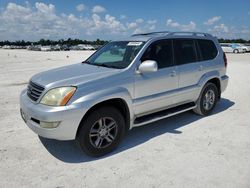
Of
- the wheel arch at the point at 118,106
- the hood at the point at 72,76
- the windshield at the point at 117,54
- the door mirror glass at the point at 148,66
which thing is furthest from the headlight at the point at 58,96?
the door mirror glass at the point at 148,66

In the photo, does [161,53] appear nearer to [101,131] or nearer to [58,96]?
[101,131]

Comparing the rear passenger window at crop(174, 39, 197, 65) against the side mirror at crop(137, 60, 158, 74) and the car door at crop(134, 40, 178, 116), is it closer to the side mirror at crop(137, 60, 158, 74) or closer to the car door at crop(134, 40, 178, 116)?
the car door at crop(134, 40, 178, 116)

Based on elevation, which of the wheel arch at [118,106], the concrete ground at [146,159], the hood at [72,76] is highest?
the hood at [72,76]

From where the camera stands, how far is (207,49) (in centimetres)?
577

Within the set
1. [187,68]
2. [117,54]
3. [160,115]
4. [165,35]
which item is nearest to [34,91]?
[117,54]

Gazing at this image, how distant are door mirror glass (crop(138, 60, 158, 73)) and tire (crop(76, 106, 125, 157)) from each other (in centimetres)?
82

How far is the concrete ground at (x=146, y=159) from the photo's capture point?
10.4 feet

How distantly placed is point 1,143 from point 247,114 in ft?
18.0

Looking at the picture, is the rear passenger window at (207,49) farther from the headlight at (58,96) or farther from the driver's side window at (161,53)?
the headlight at (58,96)

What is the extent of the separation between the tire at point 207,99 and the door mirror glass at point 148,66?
2097 millimetres

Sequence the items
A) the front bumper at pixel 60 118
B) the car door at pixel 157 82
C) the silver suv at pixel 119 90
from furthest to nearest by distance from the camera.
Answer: the car door at pixel 157 82, the silver suv at pixel 119 90, the front bumper at pixel 60 118

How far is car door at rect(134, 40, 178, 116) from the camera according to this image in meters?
4.21

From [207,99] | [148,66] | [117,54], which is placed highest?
[117,54]

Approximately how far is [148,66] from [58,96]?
1519mm
